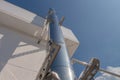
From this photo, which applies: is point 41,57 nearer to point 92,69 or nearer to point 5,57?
point 5,57

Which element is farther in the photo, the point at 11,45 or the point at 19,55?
the point at 11,45

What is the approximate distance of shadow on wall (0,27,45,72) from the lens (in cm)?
734

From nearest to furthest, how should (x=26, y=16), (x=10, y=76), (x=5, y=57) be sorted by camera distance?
(x=10, y=76) < (x=5, y=57) < (x=26, y=16)

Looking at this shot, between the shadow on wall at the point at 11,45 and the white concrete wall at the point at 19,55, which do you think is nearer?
the white concrete wall at the point at 19,55

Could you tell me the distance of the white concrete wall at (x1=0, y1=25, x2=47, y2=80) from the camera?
6882 mm

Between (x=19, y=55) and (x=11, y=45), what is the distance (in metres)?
0.51

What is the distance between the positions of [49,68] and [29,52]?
13.4ft

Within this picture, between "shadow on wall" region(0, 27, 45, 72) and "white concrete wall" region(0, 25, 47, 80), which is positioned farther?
"shadow on wall" region(0, 27, 45, 72)

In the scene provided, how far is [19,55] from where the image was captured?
25.3ft

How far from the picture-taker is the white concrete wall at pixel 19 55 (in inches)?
271

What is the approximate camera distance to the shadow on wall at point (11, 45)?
24.1 feet

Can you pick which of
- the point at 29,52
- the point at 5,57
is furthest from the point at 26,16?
the point at 5,57

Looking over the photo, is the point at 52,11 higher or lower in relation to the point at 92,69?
lower

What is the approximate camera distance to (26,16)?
9336 mm
